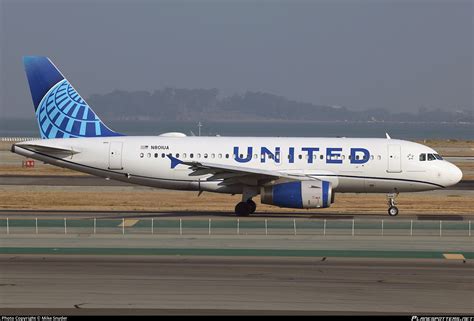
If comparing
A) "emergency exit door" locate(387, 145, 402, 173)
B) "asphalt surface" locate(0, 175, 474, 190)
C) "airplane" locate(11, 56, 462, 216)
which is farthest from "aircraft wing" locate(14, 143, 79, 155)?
"asphalt surface" locate(0, 175, 474, 190)

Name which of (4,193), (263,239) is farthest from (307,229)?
(4,193)

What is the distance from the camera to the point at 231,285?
2392 centimetres

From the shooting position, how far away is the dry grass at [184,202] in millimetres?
45500

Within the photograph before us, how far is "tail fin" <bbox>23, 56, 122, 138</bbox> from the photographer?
144 feet

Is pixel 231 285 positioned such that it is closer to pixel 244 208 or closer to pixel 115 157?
pixel 244 208

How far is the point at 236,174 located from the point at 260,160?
202cm

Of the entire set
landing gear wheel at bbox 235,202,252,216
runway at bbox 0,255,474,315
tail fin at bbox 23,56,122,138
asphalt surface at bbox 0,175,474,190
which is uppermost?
tail fin at bbox 23,56,122,138

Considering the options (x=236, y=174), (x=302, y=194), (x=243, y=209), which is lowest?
(x=243, y=209)

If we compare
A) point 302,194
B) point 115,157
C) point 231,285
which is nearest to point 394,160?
point 302,194

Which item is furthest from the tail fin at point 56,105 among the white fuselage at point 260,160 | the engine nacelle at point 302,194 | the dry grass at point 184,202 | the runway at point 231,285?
the runway at point 231,285

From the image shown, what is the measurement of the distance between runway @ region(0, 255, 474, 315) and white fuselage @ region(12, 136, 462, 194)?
43.5 ft

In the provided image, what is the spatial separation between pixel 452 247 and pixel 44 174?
42.6 meters

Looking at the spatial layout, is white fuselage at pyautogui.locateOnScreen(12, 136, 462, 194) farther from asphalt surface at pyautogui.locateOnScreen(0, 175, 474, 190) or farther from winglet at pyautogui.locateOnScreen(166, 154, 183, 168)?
asphalt surface at pyautogui.locateOnScreen(0, 175, 474, 190)

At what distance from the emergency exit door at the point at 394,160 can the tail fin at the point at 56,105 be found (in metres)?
14.0
